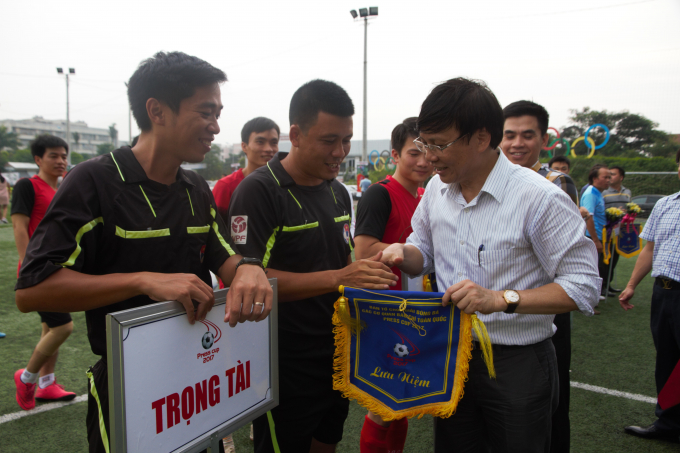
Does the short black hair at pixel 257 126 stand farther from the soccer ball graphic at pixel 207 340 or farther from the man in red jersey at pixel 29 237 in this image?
the soccer ball graphic at pixel 207 340

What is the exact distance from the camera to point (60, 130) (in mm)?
99188

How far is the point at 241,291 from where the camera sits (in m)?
1.42

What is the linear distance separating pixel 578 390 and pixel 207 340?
3.76m

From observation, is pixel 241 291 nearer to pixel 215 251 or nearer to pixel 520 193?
pixel 215 251

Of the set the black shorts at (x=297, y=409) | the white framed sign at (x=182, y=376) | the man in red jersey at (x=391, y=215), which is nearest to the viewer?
the white framed sign at (x=182, y=376)

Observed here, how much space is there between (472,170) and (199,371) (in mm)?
1249

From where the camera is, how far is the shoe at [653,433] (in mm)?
3127

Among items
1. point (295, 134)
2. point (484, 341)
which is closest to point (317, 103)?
point (295, 134)

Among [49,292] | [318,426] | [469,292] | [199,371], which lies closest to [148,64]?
[49,292]

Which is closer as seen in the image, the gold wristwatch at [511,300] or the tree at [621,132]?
the gold wristwatch at [511,300]

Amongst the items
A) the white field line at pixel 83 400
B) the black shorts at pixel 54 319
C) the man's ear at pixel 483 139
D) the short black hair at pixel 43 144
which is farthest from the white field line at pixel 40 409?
the man's ear at pixel 483 139

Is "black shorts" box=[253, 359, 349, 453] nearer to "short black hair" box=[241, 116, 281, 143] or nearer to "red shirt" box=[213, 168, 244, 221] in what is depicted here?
"red shirt" box=[213, 168, 244, 221]

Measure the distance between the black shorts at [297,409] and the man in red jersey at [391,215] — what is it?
2.27ft

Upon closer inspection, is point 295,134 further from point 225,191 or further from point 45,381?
point 45,381
